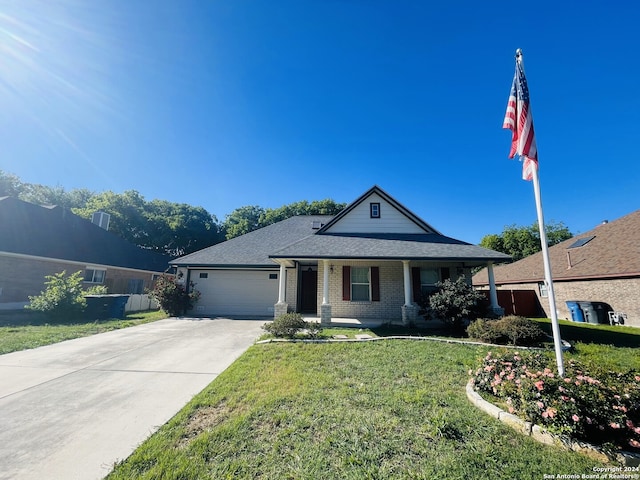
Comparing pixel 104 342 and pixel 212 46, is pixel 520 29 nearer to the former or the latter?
pixel 212 46

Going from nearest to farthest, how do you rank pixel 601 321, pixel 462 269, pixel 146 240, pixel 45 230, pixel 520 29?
1. pixel 520 29
2. pixel 462 269
3. pixel 601 321
4. pixel 45 230
5. pixel 146 240

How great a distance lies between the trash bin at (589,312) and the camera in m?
12.7

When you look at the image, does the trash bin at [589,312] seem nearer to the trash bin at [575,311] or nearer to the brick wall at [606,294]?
the trash bin at [575,311]

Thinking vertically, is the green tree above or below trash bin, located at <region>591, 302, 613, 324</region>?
above

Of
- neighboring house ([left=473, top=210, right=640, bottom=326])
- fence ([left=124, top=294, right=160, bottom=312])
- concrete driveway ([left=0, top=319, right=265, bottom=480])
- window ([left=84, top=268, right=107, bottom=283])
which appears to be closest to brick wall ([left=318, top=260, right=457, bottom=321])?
concrete driveway ([left=0, top=319, right=265, bottom=480])

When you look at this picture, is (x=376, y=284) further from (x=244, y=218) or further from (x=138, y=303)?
(x=244, y=218)

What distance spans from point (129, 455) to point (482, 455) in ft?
11.9

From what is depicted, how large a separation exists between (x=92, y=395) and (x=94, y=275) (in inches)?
722

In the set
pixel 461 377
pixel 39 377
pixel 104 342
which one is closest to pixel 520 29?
pixel 461 377

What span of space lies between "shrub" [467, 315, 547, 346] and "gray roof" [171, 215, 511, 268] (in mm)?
2739

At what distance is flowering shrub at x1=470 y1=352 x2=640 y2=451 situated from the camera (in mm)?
2795

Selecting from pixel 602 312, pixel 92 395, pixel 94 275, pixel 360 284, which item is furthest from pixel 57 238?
pixel 602 312

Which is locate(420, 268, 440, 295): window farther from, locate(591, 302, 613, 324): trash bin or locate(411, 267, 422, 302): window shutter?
locate(591, 302, 613, 324): trash bin

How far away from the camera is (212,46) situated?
8656 millimetres
